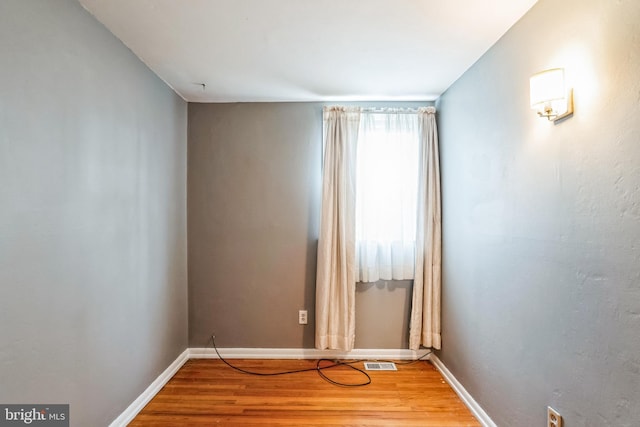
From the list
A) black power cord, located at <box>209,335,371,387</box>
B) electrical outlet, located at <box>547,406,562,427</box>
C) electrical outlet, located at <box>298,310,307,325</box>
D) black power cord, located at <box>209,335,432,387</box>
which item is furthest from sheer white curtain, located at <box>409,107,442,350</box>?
electrical outlet, located at <box>547,406,562,427</box>

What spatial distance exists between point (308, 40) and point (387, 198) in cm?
147

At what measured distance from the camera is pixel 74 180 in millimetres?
1550

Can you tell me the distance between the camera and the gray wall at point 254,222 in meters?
2.91

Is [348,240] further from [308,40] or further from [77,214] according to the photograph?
[77,214]

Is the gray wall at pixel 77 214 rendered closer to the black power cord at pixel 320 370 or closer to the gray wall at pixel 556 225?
the black power cord at pixel 320 370

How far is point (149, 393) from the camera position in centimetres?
223

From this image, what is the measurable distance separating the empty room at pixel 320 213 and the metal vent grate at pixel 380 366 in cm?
2

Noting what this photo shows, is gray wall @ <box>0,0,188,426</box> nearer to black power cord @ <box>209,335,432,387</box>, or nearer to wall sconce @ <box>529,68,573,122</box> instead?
black power cord @ <box>209,335,432,387</box>

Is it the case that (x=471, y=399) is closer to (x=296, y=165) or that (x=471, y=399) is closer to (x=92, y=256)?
(x=296, y=165)

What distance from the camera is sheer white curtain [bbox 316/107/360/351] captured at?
9.04 ft

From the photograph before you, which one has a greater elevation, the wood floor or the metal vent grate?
the metal vent grate

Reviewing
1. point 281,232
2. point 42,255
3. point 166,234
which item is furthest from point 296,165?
point 42,255

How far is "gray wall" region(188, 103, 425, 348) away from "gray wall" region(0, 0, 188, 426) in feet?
1.62

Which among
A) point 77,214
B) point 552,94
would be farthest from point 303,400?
point 552,94
